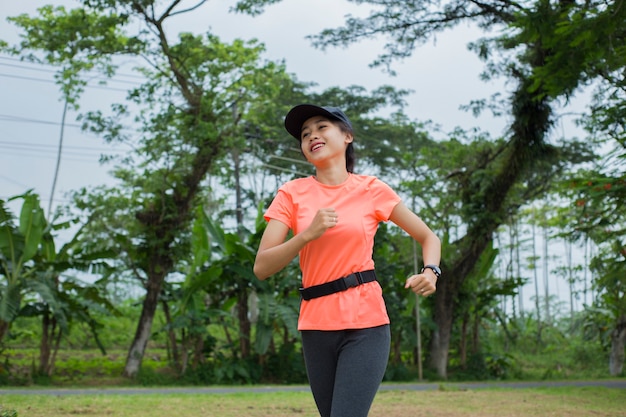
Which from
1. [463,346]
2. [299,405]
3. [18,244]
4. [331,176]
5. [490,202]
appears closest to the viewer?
[331,176]

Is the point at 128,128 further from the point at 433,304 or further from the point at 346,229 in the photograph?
the point at 346,229

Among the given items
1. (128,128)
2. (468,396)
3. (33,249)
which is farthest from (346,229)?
(128,128)

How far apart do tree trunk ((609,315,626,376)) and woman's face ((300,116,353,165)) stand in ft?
50.4

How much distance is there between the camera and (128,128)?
15133 millimetres

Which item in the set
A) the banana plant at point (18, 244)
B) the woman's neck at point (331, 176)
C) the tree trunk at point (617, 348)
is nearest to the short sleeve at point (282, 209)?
the woman's neck at point (331, 176)

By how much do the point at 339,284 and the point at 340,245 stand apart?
0.13m

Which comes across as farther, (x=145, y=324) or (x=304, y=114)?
(x=145, y=324)

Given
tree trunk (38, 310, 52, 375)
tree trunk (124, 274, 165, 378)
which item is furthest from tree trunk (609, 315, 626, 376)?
tree trunk (38, 310, 52, 375)

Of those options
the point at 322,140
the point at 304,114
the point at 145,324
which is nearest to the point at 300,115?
the point at 304,114

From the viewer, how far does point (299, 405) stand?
8.89 metres

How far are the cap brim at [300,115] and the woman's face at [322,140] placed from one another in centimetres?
2

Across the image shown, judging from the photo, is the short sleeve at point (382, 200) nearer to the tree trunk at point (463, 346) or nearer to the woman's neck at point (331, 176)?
the woman's neck at point (331, 176)

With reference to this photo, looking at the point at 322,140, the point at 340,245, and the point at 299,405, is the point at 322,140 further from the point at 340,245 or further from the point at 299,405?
the point at 299,405

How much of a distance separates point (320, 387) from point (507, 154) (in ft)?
44.5
